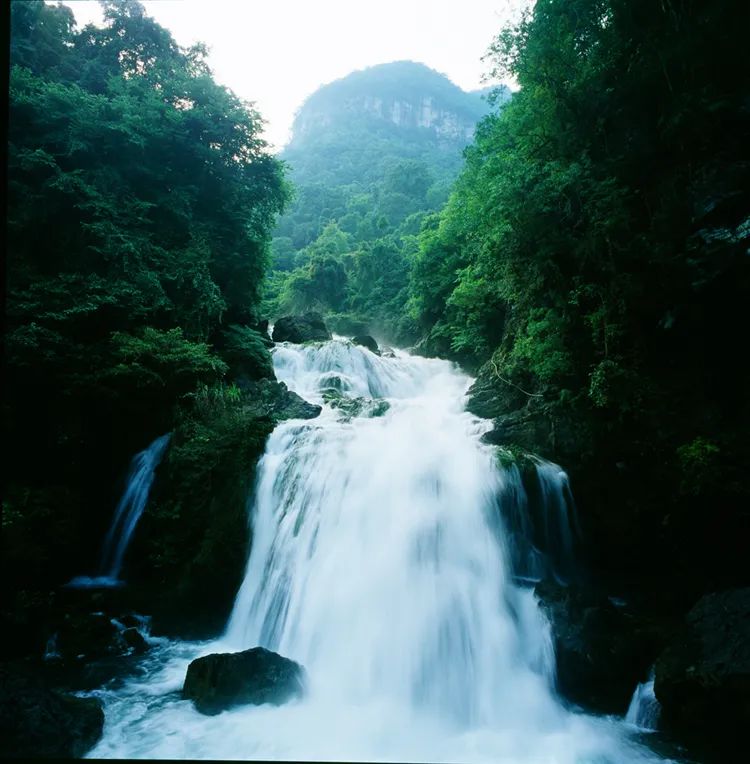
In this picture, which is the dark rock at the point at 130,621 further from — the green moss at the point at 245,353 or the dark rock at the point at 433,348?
the dark rock at the point at 433,348

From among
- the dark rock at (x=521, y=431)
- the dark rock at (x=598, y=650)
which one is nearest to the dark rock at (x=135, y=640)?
the dark rock at (x=598, y=650)

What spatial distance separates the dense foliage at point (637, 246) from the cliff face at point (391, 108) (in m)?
101

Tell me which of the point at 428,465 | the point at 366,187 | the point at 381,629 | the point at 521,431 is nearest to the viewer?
the point at 381,629

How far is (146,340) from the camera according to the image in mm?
9766

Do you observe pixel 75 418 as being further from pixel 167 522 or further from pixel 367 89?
pixel 367 89

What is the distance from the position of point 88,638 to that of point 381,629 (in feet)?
14.6

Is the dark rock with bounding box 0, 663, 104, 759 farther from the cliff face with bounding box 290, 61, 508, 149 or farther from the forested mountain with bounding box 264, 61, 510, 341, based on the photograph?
the cliff face with bounding box 290, 61, 508, 149

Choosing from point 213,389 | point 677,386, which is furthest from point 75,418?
point 677,386

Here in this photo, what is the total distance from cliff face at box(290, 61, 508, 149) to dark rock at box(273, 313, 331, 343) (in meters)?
90.0

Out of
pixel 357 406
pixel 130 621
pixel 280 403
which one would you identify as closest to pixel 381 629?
pixel 130 621

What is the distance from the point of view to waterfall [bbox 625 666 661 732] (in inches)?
221

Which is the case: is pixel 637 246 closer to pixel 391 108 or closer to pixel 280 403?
pixel 280 403

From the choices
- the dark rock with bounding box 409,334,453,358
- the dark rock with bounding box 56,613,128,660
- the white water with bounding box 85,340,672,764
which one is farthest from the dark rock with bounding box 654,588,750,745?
the dark rock with bounding box 409,334,453,358

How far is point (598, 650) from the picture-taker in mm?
6105
